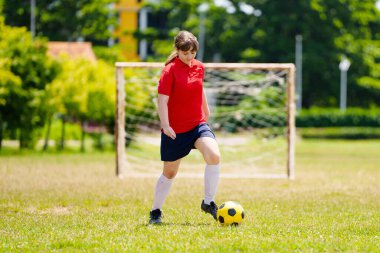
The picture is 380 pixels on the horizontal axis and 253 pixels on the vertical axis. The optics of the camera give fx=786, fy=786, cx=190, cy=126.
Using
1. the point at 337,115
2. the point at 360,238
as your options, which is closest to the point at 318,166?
the point at 360,238

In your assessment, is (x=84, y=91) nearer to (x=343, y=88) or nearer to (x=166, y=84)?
(x=166, y=84)

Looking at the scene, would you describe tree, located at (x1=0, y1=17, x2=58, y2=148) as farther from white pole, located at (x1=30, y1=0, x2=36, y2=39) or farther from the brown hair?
white pole, located at (x1=30, y1=0, x2=36, y2=39)

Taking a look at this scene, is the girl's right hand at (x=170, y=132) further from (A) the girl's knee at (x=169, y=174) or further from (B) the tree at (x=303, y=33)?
(B) the tree at (x=303, y=33)

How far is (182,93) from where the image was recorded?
8.16 meters

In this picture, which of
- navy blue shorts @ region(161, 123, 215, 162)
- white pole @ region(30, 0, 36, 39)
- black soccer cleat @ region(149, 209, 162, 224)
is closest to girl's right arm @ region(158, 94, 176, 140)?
navy blue shorts @ region(161, 123, 215, 162)

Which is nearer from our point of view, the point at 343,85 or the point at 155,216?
the point at 155,216

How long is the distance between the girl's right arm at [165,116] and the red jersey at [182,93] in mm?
69

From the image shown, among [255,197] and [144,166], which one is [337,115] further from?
[255,197]

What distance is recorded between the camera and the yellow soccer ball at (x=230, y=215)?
312 inches

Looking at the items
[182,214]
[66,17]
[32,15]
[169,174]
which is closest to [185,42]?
[169,174]

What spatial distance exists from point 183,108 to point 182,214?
63.3 inches

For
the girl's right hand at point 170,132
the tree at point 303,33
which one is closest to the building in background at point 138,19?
the tree at point 303,33

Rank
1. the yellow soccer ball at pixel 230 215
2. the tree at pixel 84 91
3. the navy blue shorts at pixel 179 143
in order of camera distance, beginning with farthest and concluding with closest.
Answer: the tree at pixel 84 91
the navy blue shorts at pixel 179 143
the yellow soccer ball at pixel 230 215

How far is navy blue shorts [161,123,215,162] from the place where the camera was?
8.18 metres
